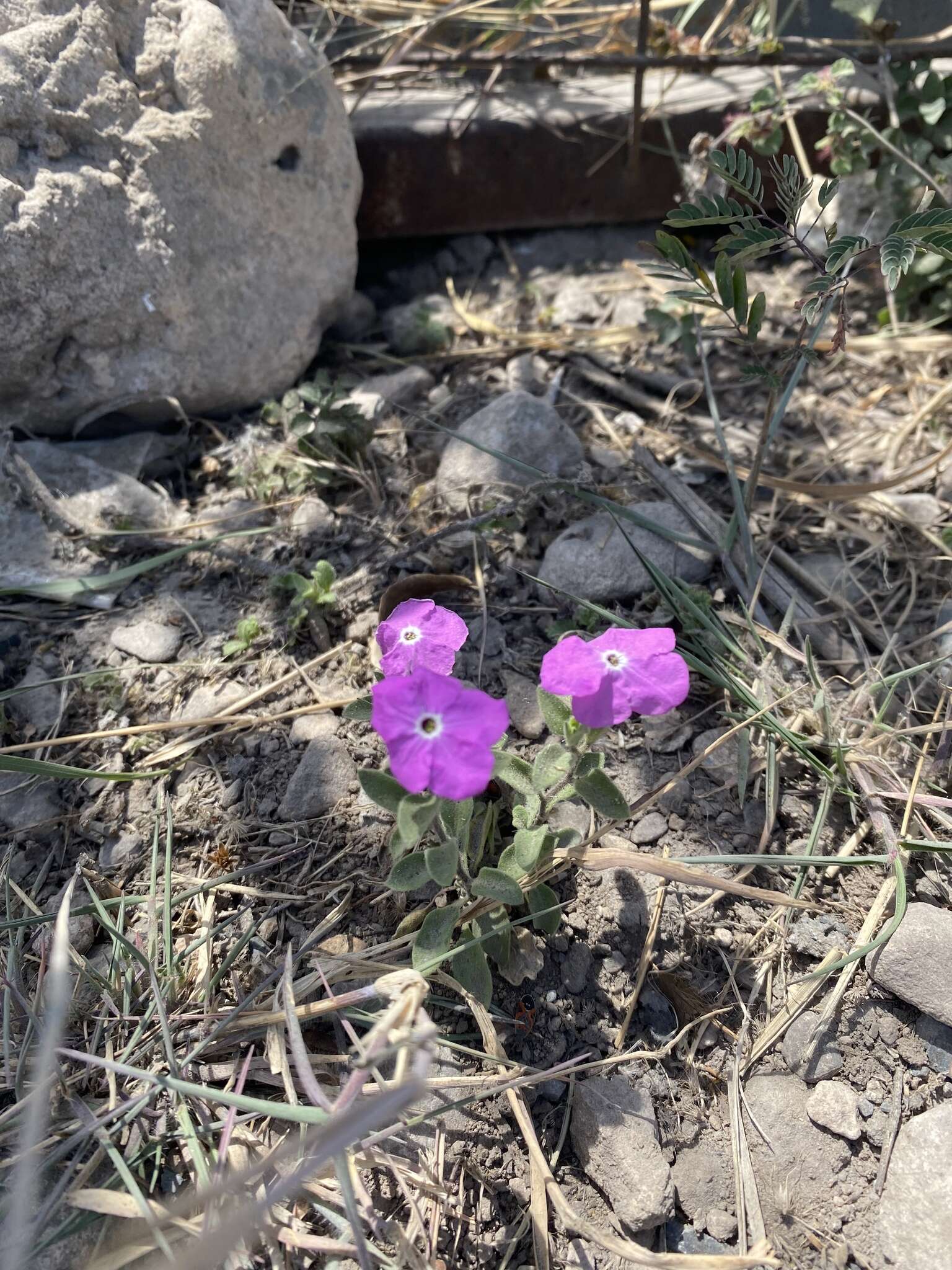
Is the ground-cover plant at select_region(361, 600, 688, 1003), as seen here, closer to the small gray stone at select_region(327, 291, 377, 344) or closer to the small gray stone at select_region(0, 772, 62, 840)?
the small gray stone at select_region(0, 772, 62, 840)

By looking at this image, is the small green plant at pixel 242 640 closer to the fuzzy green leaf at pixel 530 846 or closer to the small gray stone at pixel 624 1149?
the fuzzy green leaf at pixel 530 846

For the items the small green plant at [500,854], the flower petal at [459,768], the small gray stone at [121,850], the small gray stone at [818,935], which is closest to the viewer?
the flower petal at [459,768]

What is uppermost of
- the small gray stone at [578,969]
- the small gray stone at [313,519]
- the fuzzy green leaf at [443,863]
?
the small gray stone at [313,519]

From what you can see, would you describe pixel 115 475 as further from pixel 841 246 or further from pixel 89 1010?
pixel 841 246

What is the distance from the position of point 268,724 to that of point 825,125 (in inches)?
117

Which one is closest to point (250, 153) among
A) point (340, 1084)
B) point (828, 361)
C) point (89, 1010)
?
point (828, 361)

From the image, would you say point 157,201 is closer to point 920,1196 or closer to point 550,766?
point 550,766

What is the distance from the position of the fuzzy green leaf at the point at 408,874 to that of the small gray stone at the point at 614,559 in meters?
0.90

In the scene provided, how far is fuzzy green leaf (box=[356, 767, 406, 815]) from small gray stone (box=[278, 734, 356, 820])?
0.49 meters

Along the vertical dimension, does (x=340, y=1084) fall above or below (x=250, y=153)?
below

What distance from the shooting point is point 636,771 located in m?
1.97

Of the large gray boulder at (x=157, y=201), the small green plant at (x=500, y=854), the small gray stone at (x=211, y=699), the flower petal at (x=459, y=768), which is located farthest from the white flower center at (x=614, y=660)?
the large gray boulder at (x=157, y=201)

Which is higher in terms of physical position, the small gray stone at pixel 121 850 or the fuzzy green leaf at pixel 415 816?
the fuzzy green leaf at pixel 415 816

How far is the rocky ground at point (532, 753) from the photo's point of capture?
1.51 m
